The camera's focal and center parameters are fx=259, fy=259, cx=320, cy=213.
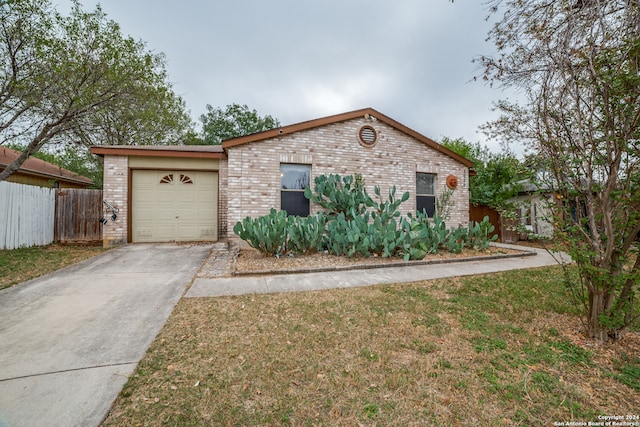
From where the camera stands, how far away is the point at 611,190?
7.92 feet

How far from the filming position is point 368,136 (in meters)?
8.68

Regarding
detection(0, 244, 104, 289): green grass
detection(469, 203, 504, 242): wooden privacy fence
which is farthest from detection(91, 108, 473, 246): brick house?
detection(469, 203, 504, 242): wooden privacy fence

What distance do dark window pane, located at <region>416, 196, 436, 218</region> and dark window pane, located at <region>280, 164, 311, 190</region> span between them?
4115mm

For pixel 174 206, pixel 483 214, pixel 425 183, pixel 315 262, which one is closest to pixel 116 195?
pixel 174 206

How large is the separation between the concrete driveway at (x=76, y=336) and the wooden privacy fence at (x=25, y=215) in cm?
422

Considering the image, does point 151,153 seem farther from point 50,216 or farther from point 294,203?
point 294,203

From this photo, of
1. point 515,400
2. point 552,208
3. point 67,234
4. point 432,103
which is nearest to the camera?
point 515,400

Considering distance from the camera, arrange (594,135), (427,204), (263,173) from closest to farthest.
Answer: (594,135) < (263,173) < (427,204)

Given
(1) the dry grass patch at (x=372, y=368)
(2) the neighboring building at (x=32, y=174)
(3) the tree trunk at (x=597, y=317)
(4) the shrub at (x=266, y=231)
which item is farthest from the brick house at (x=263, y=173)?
(3) the tree trunk at (x=597, y=317)

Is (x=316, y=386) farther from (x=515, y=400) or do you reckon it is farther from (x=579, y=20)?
(x=579, y=20)

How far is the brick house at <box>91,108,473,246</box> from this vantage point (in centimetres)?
761

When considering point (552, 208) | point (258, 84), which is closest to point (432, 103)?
point (258, 84)

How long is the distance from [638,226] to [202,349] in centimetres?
409

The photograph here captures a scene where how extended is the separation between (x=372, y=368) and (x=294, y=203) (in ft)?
20.2
